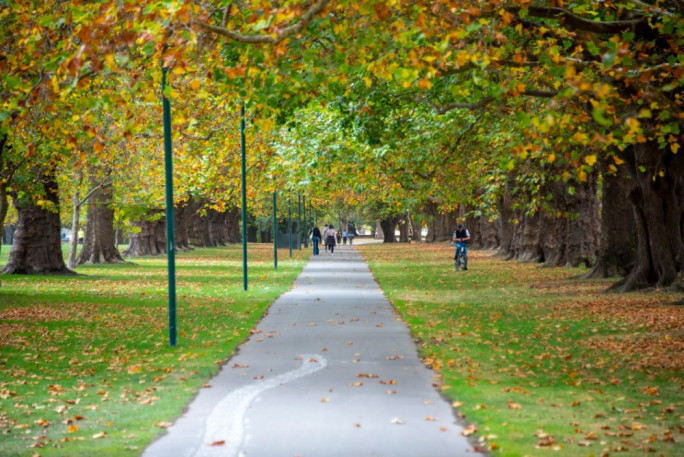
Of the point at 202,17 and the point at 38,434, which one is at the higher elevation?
the point at 202,17

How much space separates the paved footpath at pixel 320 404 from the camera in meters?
6.52

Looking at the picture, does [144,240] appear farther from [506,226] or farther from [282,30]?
[282,30]

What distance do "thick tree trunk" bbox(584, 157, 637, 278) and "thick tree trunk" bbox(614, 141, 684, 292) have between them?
351cm

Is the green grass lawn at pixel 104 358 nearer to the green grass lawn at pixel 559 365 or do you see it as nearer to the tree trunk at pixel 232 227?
the green grass lawn at pixel 559 365

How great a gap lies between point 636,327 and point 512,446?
8.29m

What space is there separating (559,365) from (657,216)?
9.69 meters

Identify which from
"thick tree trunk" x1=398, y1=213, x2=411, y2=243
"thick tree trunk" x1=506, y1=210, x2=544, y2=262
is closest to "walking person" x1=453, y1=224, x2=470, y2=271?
"thick tree trunk" x1=506, y1=210, x2=544, y2=262

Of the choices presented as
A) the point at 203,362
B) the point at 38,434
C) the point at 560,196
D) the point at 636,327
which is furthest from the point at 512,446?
the point at 560,196

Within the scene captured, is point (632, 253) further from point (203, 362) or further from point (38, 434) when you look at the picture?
point (38, 434)

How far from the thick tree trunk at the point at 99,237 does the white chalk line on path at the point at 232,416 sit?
2776 centimetres

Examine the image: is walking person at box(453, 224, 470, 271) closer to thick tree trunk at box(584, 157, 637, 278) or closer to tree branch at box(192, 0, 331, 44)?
thick tree trunk at box(584, 157, 637, 278)

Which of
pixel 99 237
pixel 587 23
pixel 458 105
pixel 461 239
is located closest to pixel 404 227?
pixel 99 237

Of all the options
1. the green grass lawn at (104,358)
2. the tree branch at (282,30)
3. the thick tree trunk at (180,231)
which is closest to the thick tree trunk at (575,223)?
the green grass lawn at (104,358)

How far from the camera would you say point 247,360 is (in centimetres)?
1083
